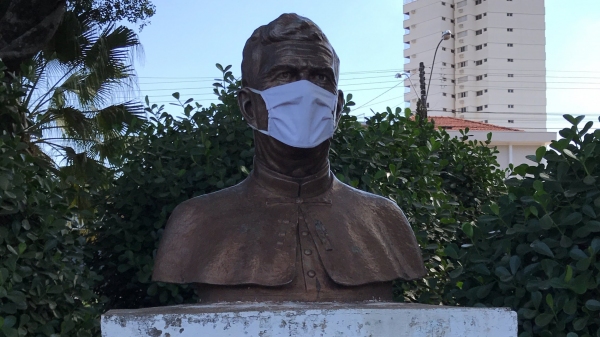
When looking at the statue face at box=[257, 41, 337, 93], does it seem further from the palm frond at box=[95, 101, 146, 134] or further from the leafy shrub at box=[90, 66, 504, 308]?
the palm frond at box=[95, 101, 146, 134]

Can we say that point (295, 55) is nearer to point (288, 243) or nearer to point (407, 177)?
point (288, 243)

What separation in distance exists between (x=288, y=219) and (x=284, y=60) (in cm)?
60

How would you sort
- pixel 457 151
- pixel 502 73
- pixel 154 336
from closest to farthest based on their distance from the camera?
pixel 154 336 < pixel 457 151 < pixel 502 73

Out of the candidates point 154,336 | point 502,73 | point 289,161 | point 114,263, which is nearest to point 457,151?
point 114,263

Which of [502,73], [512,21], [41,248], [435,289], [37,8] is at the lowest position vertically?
[435,289]

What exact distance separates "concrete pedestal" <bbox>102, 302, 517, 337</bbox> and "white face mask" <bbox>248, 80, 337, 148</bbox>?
72cm

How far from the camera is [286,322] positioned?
2.44 meters

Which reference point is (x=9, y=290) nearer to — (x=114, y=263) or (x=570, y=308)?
(x=114, y=263)

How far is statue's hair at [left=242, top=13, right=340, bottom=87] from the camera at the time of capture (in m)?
3.12

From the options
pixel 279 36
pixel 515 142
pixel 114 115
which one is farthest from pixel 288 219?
pixel 515 142

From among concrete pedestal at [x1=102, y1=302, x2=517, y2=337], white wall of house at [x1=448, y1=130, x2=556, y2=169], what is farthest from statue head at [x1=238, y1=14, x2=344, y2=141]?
white wall of house at [x1=448, y1=130, x2=556, y2=169]

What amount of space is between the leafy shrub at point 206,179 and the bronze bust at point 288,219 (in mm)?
1077

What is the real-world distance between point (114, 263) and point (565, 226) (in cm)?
255

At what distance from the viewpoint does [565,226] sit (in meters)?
3.32
